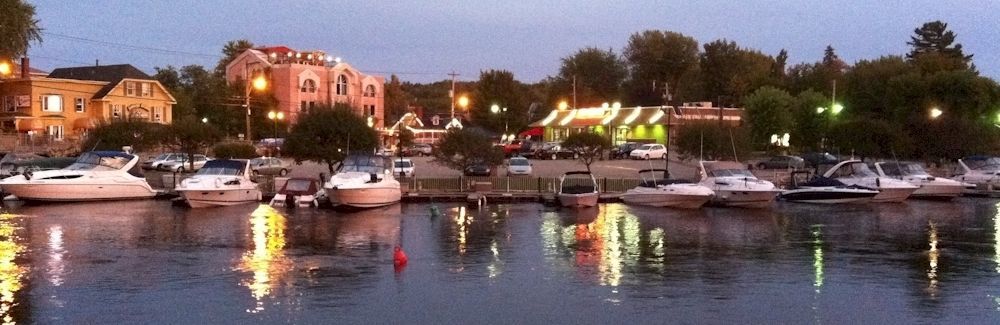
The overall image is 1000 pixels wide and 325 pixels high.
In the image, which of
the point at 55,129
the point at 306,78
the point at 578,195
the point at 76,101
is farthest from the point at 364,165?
the point at 306,78

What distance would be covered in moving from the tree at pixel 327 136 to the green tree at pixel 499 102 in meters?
58.1

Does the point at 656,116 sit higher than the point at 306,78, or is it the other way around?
the point at 306,78

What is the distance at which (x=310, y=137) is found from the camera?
153ft

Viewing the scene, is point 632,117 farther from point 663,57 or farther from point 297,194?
point 297,194

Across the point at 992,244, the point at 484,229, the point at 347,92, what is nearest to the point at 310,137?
the point at 484,229

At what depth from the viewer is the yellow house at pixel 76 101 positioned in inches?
3059

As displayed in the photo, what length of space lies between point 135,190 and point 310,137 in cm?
899

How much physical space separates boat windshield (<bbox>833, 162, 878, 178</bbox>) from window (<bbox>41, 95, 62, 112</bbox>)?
63.0 metres

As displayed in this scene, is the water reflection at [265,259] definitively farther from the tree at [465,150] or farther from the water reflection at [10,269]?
the tree at [465,150]

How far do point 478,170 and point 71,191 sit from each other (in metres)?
18.5

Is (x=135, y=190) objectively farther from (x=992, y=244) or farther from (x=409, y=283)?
(x=992, y=244)

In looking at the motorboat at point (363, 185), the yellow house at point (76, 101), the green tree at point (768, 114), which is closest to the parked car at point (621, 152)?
the green tree at point (768, 114)

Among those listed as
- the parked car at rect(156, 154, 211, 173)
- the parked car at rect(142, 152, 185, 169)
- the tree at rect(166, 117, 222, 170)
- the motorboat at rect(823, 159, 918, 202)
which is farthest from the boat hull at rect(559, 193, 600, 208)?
the parked car at rect(142, 152, 185, 169)

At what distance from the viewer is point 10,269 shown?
845 inches
